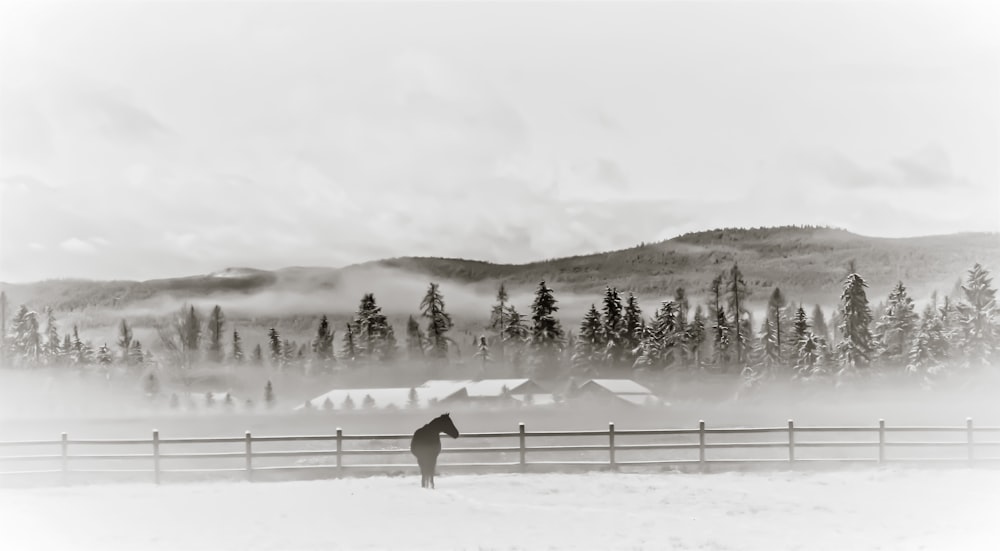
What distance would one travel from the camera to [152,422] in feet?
271

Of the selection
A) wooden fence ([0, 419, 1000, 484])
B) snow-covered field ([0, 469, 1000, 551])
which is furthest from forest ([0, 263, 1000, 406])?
snow-covered field ([0, 469, 1000, 551])

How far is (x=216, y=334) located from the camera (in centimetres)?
9169

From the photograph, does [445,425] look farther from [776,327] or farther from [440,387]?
[440,387]

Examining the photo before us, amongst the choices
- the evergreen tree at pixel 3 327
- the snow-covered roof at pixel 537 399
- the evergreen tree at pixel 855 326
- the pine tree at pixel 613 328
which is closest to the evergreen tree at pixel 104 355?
the evergreen tree at pixel 3 327

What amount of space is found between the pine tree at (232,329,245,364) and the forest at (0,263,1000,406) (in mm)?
445

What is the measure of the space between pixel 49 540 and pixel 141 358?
73.1 meters

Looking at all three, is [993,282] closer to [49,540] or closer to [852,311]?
[852,311]

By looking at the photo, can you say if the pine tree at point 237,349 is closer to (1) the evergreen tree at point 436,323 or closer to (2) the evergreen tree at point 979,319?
(1) the evergreen tree at point 436,323

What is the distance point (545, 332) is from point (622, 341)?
5345 mm

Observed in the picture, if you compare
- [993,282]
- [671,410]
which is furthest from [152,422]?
[993,282]

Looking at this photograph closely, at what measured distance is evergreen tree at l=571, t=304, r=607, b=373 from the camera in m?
65.4

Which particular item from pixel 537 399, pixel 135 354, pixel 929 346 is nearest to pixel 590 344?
pixel 537 399

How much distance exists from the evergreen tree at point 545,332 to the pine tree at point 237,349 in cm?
3747

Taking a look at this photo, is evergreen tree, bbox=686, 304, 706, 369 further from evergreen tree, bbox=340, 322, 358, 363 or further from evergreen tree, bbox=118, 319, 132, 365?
evergreen tree, bbox=118, 319, 132, 365
